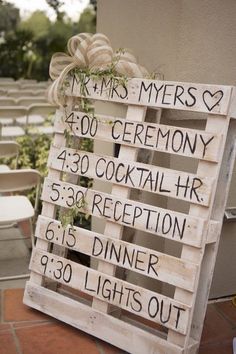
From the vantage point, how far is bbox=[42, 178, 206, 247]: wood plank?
7.64 feet

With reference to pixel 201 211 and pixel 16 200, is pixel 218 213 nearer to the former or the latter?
pixel 201 211

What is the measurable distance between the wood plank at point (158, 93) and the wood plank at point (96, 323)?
46.0 inches

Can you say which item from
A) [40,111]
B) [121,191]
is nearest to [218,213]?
[121,191]

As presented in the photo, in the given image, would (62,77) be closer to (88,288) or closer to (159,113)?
(159,113)

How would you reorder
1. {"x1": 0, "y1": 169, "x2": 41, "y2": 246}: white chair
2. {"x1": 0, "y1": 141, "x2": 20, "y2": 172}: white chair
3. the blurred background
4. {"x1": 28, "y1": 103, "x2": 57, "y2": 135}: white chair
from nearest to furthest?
{"x1": 0, "y1": 169, "x2": 41, "y2": 246}: white chair → {"x1": 0, "y1": 141, "x2": 20, "y2": 172}: white chair → {"x1": 28, "y1": 103, "x2": 57, "y2": 135}: white chair → the blurred background

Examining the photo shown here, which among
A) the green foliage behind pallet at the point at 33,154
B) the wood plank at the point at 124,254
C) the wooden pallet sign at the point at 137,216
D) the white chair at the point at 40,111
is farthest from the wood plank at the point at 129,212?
the white chair at the point at 40,111

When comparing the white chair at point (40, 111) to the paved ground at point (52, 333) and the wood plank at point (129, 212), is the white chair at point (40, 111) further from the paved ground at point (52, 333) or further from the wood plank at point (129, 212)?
→ the wood plank at point (129, 212)

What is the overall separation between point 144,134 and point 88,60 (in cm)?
59

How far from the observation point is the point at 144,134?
8.15ft

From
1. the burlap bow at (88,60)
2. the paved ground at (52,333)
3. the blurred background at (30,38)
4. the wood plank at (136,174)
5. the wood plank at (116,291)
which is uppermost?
the blurred background at (30,38)

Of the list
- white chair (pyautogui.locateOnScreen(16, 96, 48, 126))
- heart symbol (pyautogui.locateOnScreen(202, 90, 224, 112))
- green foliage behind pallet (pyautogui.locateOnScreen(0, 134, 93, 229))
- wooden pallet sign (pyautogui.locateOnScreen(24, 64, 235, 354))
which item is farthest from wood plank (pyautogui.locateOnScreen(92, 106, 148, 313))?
white chair (pyautogui.locateOnScreen(16, 96, 48, 126))

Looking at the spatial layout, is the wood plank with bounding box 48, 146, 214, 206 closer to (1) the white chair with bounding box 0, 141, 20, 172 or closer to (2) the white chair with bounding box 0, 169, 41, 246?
(2) the white chair with bounding box 0, 169, 41, 246

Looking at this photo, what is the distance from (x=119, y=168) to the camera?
2557 mm

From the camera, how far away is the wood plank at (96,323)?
8.10 feet
